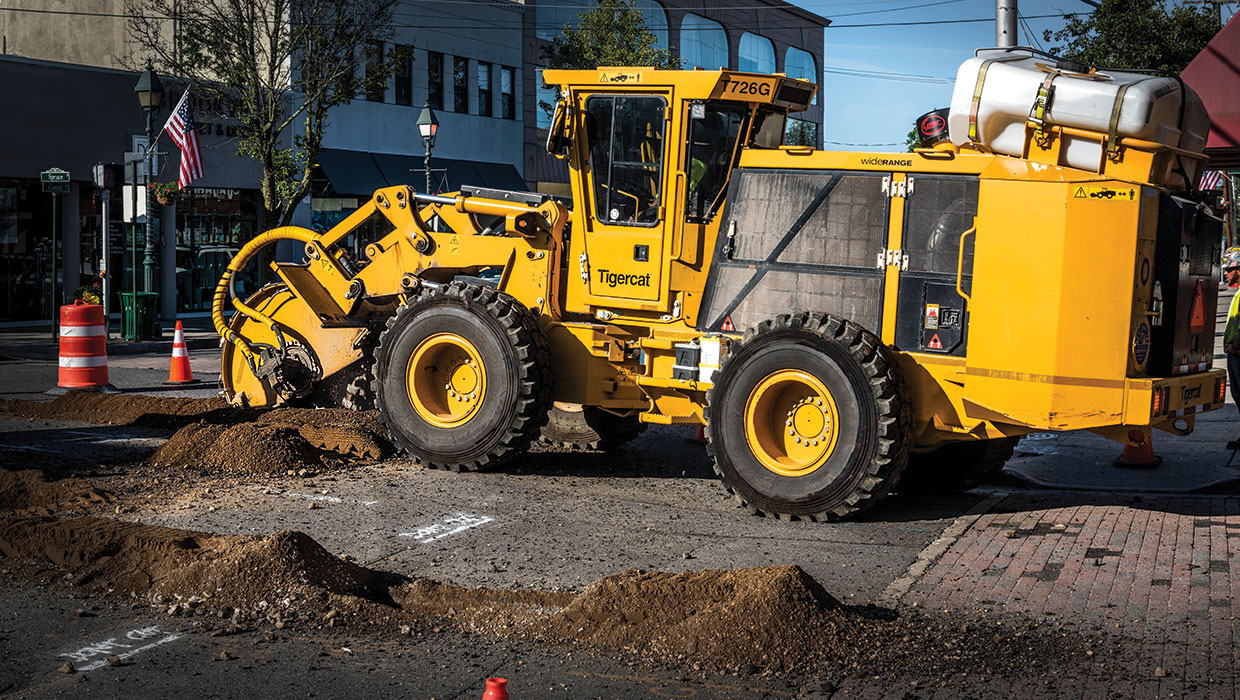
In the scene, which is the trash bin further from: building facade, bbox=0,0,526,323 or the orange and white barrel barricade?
the orange and white barrel barricade

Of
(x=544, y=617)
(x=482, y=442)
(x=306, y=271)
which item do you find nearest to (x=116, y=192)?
(x=306, y=271)

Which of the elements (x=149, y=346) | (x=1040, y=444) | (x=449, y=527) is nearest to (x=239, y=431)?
(x=449, y=527)

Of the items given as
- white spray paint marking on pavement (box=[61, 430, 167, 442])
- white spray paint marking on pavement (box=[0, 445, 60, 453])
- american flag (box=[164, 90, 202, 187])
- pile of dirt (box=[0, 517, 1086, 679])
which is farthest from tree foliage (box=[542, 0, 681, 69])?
pile of dirt (box=[0, 517, 1086, 679])

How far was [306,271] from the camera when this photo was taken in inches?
447

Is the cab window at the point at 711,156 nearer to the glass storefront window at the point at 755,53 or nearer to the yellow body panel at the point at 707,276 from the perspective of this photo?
the yellow body panel at the point at 707,276

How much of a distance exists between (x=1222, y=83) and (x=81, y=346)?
573 inches

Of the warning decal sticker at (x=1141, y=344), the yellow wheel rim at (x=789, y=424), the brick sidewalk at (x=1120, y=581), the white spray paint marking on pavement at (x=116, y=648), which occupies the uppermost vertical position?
the warning decal sticker at (x=1141, y=344)

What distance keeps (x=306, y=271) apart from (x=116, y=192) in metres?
18.7

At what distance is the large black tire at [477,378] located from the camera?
9.75 metres

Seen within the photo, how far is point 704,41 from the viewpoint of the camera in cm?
5253

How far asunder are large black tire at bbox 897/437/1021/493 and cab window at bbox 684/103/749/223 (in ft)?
8.36

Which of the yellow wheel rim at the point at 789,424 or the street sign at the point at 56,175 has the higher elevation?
the street sign at the point at 56,175

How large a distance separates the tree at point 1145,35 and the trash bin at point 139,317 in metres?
21.1

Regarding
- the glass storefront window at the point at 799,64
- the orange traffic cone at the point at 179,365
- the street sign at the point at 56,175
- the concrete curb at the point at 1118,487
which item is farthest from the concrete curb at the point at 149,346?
the glass storefront window at the point at 799,64
